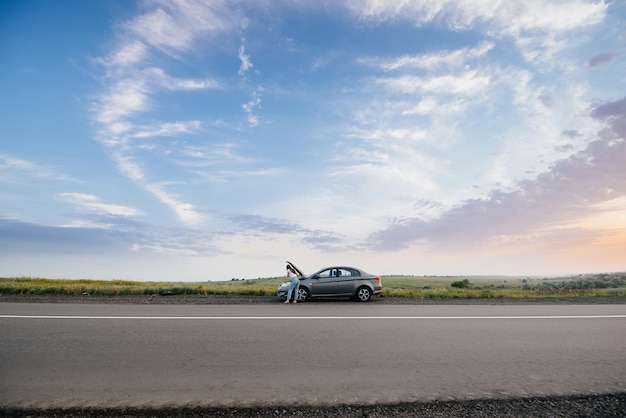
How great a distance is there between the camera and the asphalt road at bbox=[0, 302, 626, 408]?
5.16 metres

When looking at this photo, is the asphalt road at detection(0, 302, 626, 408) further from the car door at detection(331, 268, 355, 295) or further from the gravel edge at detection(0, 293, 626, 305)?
the car door at detection(331, 268, 355, 295)

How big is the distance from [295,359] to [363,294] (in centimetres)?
1074

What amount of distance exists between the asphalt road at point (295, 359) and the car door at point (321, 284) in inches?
248

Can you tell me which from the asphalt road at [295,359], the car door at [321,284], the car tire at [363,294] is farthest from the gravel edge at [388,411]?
the car door at [321,284]

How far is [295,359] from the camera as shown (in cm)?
654

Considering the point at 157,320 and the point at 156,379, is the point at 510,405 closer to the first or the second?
the point at 156,379

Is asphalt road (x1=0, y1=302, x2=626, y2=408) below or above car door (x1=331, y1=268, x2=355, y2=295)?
below

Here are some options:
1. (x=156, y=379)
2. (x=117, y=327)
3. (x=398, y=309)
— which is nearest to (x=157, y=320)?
(x=117, y=327)

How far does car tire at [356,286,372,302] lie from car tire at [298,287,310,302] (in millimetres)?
2132

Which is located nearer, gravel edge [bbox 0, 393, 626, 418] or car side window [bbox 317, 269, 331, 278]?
gravel edge [bbox 0, 393, 626, 418]

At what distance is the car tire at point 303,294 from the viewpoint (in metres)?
16.8

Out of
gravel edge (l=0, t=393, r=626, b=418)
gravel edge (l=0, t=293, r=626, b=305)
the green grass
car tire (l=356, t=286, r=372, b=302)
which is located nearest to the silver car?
car tire (l=356, t=286, r=372, b=302)

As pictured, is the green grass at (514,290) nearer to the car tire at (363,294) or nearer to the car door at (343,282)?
the car tire at (363,294)

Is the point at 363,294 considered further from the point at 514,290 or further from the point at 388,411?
the point at 514,290
